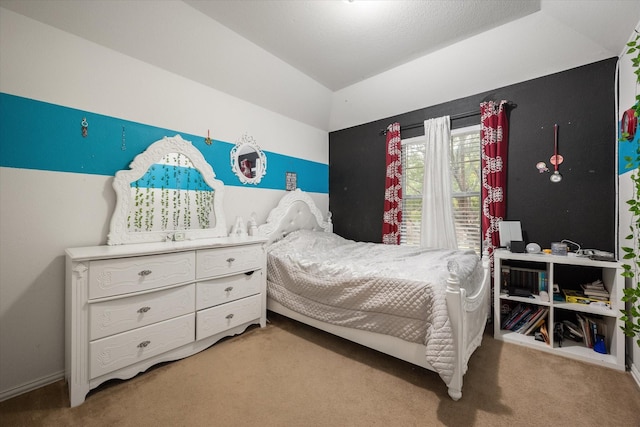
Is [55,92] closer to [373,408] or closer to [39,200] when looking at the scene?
[39,200]

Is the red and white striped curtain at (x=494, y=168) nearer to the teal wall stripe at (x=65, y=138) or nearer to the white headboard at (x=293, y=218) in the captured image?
the white headboard at (x=293, y=218)

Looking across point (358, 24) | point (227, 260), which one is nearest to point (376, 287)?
point (227, 260)

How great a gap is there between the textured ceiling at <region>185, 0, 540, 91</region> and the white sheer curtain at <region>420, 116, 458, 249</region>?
2.90 feet

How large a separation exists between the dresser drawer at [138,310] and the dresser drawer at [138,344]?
0.04 meters

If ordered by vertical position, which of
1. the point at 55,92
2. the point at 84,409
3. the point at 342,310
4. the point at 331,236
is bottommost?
the point at 84,409

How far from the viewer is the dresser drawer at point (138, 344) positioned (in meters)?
1.62

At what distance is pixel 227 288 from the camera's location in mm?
2291

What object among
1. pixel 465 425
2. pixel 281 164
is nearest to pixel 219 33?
pixel 281 164

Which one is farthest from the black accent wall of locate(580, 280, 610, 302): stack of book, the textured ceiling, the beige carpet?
the beige carpet

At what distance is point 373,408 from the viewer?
1.52 metres

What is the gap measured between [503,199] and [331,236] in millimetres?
2012

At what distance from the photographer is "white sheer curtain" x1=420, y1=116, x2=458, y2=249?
3.05m

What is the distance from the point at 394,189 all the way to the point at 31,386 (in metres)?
3.74

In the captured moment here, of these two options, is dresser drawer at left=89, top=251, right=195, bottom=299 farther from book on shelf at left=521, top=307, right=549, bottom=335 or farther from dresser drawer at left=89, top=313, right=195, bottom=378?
book on shelf at left=521, top=307, right=549, bottom=335
